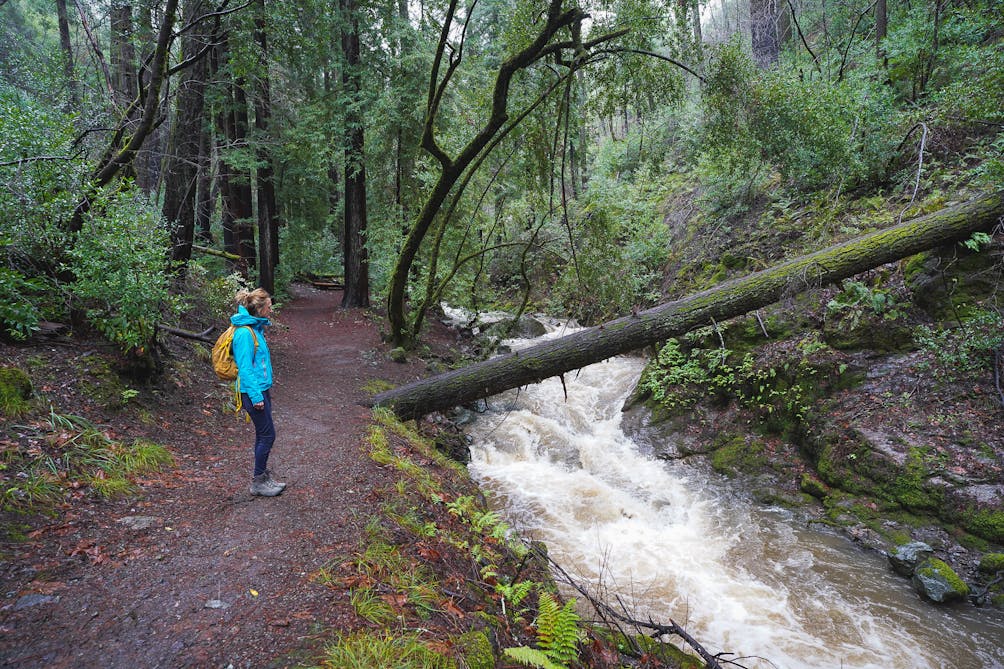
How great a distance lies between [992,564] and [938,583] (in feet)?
2.07

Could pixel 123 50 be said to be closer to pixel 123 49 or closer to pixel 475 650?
pixel 123 49

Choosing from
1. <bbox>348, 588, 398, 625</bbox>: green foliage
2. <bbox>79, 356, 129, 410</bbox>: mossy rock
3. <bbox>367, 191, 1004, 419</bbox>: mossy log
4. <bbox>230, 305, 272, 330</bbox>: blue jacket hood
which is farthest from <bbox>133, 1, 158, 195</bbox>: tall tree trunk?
<bbox>348, 588, 398, 625</bbox>: green foliage

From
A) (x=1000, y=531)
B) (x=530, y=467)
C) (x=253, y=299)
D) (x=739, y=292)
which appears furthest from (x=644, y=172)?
(x=253, y=299)

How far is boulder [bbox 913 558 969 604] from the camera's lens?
469cm

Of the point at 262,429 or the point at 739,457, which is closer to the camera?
the point at 262,429

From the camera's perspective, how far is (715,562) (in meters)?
5.57

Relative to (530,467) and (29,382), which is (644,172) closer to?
(530,467)

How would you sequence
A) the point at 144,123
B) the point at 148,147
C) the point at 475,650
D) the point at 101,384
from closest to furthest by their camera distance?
the point at 475,650 → the point at 101,384 → the point at 144,123 → the point at 148,147

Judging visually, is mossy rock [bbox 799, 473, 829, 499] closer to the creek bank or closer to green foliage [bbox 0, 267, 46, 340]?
the creek bank

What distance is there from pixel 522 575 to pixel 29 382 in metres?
4.92

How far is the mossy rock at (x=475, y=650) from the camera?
265 centimetres

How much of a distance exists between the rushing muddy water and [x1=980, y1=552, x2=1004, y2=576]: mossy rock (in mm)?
459

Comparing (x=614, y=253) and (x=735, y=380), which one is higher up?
(x=614, y=253)

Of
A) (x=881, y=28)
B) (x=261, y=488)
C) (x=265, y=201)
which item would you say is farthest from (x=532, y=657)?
(x=265, y=201)
